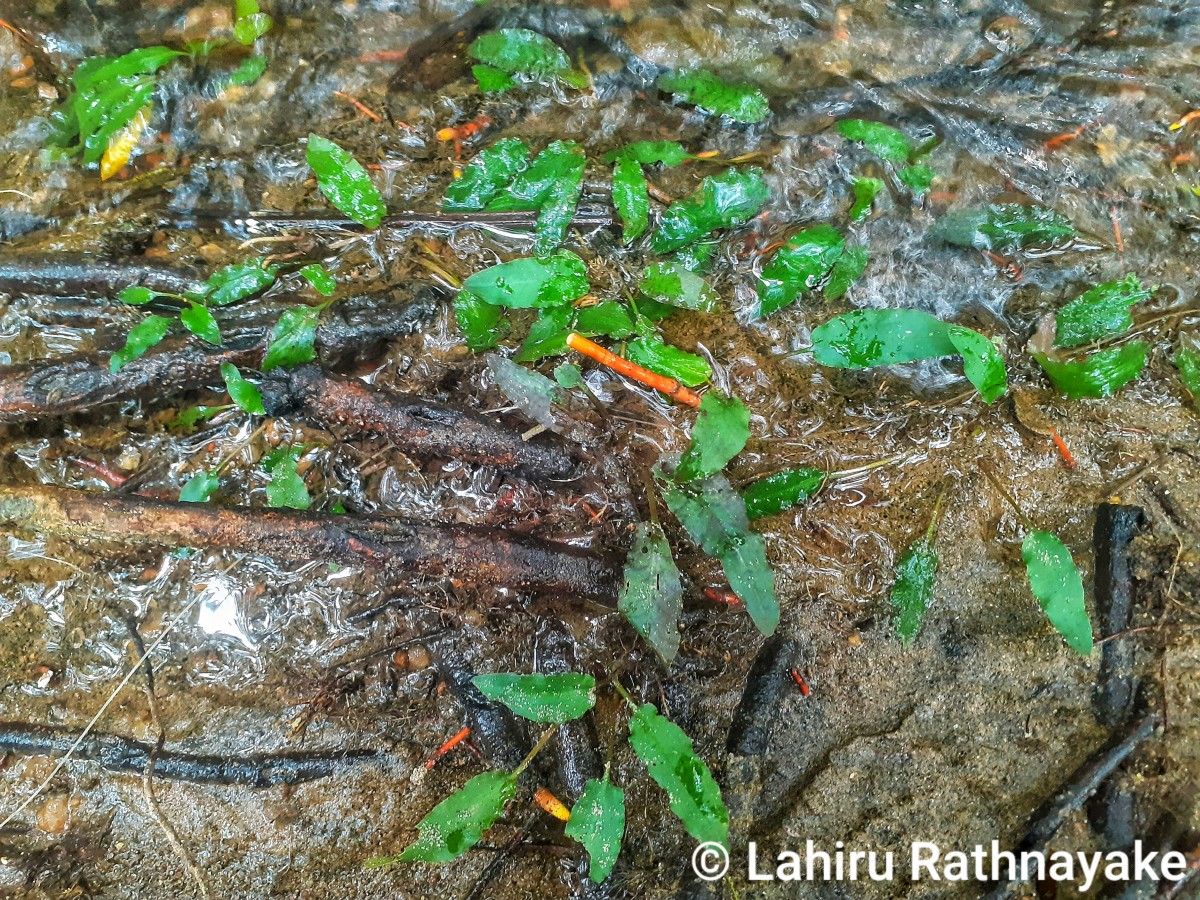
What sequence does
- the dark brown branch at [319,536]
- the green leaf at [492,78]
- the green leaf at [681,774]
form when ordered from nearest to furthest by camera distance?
the green leaf at [681,774]
the dark brown branch at [319,536]
the green leaf at [492,78]

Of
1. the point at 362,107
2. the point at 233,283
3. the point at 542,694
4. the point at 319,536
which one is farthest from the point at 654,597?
the point at 362,107

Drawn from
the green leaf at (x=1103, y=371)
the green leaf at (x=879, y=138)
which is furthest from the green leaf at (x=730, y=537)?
the green leaf at (x=879, y=138)

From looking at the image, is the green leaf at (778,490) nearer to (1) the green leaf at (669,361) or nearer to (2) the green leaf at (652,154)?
(1) the green leaf at (669,361)

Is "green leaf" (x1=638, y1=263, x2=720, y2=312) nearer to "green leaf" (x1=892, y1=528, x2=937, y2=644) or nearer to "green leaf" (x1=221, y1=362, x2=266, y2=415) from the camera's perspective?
"green leaf" (x1=892, y1=528, x2=937, y2=644)

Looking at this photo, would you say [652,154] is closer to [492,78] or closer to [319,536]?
[492,78]

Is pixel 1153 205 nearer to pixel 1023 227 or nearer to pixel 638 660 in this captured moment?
pixel 1023 227

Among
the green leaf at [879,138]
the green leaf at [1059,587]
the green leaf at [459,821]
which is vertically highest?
the green leaf at [879,138]
